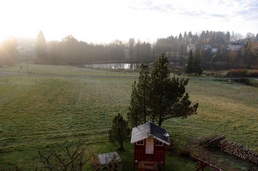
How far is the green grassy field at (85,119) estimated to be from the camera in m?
15.4

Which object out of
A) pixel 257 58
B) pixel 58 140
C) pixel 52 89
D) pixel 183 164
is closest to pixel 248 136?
pixel 183 164

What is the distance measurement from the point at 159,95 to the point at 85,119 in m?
10.8

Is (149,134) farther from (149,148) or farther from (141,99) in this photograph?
(141,99)

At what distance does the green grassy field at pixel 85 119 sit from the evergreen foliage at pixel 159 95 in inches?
133

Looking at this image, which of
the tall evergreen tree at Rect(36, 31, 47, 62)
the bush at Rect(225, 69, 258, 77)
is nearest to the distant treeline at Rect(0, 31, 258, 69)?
the tall evergreen tree at Rect(36, 31, 47, 62)

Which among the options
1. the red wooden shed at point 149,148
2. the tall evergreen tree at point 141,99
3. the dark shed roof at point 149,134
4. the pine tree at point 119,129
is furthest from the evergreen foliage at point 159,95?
the red wooden shed at point 149,148

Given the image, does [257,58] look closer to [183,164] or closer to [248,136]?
[248,136]

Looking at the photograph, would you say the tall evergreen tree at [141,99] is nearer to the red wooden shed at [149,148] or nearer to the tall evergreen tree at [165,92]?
the tall evergreen tree at [165,92]

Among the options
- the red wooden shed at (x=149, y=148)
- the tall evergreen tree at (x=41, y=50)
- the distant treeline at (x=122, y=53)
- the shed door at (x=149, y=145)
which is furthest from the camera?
the tall evergreen tree at (x=41, y=50)

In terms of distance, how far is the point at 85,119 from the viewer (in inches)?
869

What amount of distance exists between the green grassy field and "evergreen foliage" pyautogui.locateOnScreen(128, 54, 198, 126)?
3380mm

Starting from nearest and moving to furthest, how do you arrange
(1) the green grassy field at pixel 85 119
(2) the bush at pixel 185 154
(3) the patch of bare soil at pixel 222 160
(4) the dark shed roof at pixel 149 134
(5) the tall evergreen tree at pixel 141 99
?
(4) the dark shed roof at pixel 149 134 → (3) the patch of bare soil at pixel 222 160 → (2) the bush at pixel 185 154 → (5) the tall evergreen tree at pixel 141 99 → (1) the green grassy field at pixel 85 119

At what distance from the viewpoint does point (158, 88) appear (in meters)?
14.5

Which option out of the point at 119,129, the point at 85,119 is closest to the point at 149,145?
the point at 119,129
